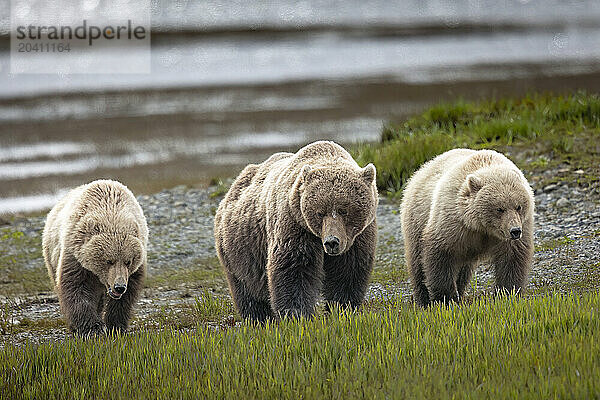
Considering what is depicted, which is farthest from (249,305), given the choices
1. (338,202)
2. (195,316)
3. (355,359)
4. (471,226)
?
(355,359)

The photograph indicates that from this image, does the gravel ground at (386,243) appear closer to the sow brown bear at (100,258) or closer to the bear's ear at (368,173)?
the sow brown bear at (100,258)

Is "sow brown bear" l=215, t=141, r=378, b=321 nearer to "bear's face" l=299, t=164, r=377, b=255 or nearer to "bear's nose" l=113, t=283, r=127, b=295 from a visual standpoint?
"bear's face" l=299, t=164, r=377, b=255

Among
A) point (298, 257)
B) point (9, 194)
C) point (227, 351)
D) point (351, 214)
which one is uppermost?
point (351, 214)

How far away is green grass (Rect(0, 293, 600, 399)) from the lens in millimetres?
5148

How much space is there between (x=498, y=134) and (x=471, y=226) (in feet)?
23.9

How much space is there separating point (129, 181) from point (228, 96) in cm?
813

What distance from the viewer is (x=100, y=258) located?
767cm

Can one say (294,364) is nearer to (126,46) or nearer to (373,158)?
(373,158)

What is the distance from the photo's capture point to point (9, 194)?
52.0ft

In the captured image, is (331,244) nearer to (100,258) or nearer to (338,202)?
(338,202)

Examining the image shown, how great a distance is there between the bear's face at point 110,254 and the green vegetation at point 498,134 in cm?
605

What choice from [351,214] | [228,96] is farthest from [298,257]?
[228,96]

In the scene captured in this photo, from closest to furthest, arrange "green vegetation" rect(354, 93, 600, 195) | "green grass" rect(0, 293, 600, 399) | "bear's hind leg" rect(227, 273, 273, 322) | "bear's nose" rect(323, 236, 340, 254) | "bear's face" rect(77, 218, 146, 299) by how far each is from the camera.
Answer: "green grass" rect(0, 293, 600, 399), "bear's nose" rect(323, 236, 340, 254), "bear's face" rect(77, 218, 146, 299), "bear's hind leg" rect(227, 273, 273, 322), "green vegetation" rect(354, 93, 600, 195)

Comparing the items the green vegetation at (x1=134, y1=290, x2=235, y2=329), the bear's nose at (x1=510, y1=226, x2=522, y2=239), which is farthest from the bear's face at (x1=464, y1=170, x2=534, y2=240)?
the green vegetation at (x1=134, y1=290, x2=235, y2=329)
